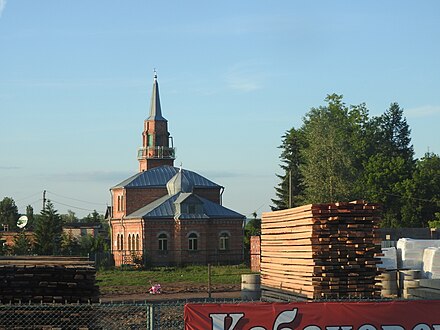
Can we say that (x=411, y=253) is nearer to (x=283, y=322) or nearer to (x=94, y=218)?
(x=283, y=322)

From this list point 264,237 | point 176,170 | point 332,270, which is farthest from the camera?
point 176,170

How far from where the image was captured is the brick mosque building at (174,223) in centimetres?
6825

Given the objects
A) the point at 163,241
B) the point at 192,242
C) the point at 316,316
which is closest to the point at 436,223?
the point at 192,242

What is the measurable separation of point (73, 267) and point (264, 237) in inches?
345

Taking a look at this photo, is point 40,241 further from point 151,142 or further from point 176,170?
point 151,142

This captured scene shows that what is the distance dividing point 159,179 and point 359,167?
22349 millimetres

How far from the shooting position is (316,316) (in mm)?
12586

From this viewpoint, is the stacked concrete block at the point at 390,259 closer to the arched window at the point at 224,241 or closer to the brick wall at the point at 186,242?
the brick wall at the point at 186,242

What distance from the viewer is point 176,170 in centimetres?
7944

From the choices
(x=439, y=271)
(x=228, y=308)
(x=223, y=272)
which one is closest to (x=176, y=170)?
(x=223, y=272)

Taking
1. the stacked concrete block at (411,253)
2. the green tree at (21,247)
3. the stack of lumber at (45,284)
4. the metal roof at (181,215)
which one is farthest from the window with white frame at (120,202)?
the stack of lumber at (45,284)

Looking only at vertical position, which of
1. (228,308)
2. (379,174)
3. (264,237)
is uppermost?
(379,174)

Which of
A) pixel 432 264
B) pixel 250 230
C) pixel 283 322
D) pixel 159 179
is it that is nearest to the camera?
pixel 283 322

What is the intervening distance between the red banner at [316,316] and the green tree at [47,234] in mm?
54747
